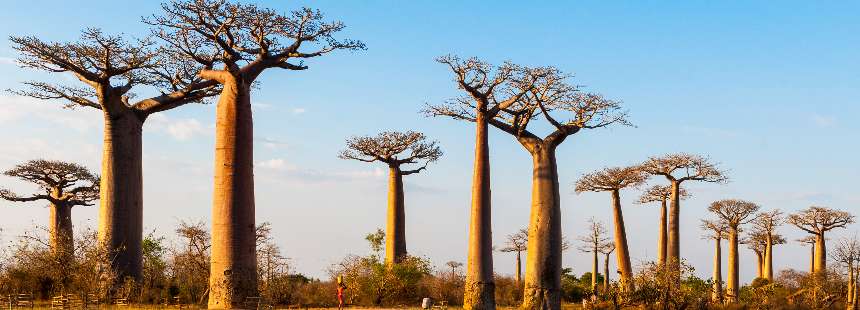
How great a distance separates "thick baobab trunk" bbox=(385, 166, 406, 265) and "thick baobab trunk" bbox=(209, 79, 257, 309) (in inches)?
485

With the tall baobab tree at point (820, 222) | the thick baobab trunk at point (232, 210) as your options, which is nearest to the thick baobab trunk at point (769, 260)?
the tall baobab tree at point (820, 222)

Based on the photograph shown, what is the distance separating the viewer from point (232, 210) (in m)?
15.4

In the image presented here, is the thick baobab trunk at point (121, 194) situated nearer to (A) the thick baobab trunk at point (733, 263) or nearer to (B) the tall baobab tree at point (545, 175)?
(B) the tall baobab tree at point (545, 175)

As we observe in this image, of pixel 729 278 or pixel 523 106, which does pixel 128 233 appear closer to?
pixel 523 106

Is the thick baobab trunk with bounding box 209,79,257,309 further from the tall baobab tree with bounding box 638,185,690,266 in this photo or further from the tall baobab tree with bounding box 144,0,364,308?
the tall baobab tree with bounding box 638,185,690,266

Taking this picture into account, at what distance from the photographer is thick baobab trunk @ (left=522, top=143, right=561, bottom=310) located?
20156mm

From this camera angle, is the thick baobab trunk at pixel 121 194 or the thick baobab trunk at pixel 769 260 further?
the thick baobab trunk at pixel 769 260

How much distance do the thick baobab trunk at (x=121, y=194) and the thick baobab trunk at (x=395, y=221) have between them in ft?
31.0

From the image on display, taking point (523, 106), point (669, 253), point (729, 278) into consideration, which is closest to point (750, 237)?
point (729, 278)

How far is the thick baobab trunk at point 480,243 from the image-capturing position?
63.2 feet

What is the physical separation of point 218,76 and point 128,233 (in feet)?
17.9

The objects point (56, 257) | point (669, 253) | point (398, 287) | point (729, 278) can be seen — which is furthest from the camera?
point (729, 278)

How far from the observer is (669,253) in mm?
28312

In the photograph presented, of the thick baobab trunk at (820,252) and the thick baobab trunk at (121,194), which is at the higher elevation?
the thick baobab trunk at (121,194)
